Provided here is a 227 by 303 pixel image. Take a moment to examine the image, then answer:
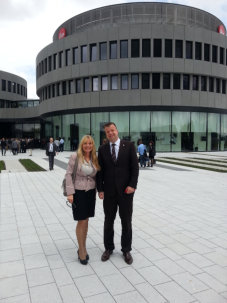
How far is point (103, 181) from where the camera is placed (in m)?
4.32

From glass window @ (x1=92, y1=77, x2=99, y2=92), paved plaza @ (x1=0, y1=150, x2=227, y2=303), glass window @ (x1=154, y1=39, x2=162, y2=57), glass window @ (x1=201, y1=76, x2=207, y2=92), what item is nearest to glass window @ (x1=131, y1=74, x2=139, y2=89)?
glass window @ (x1=154, y1=39, x2=162, y2=57)

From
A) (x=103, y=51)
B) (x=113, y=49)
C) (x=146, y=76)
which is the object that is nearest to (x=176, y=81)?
(x=146, y=76)

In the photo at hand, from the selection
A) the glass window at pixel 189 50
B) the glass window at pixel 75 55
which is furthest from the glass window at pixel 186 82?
the glass window at pixel 75 55

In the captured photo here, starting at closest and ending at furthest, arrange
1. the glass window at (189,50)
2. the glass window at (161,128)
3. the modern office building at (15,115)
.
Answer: the glass window at (189,50) → the glass window at (161,128) → the modern office building at (15,115)

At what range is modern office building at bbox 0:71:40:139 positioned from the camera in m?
49.1

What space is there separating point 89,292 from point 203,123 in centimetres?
3165

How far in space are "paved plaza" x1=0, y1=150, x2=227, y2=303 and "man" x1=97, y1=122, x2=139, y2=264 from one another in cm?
55

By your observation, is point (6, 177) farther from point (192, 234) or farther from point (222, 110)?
point (222, 110)

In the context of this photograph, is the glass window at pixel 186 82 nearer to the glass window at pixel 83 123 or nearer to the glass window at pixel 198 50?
the glass window at pixel 198 50

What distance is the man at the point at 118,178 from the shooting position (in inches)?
166

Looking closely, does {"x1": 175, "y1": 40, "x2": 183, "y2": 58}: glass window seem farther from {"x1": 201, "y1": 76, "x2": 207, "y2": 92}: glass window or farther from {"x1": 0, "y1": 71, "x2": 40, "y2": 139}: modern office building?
{"x1": 0, "y1": 71, "x2": 40, "y2": 139}: modern office building

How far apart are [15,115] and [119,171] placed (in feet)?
164

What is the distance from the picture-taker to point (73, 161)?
414 centimetres

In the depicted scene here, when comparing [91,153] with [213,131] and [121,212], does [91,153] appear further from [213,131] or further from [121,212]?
[213,131]
